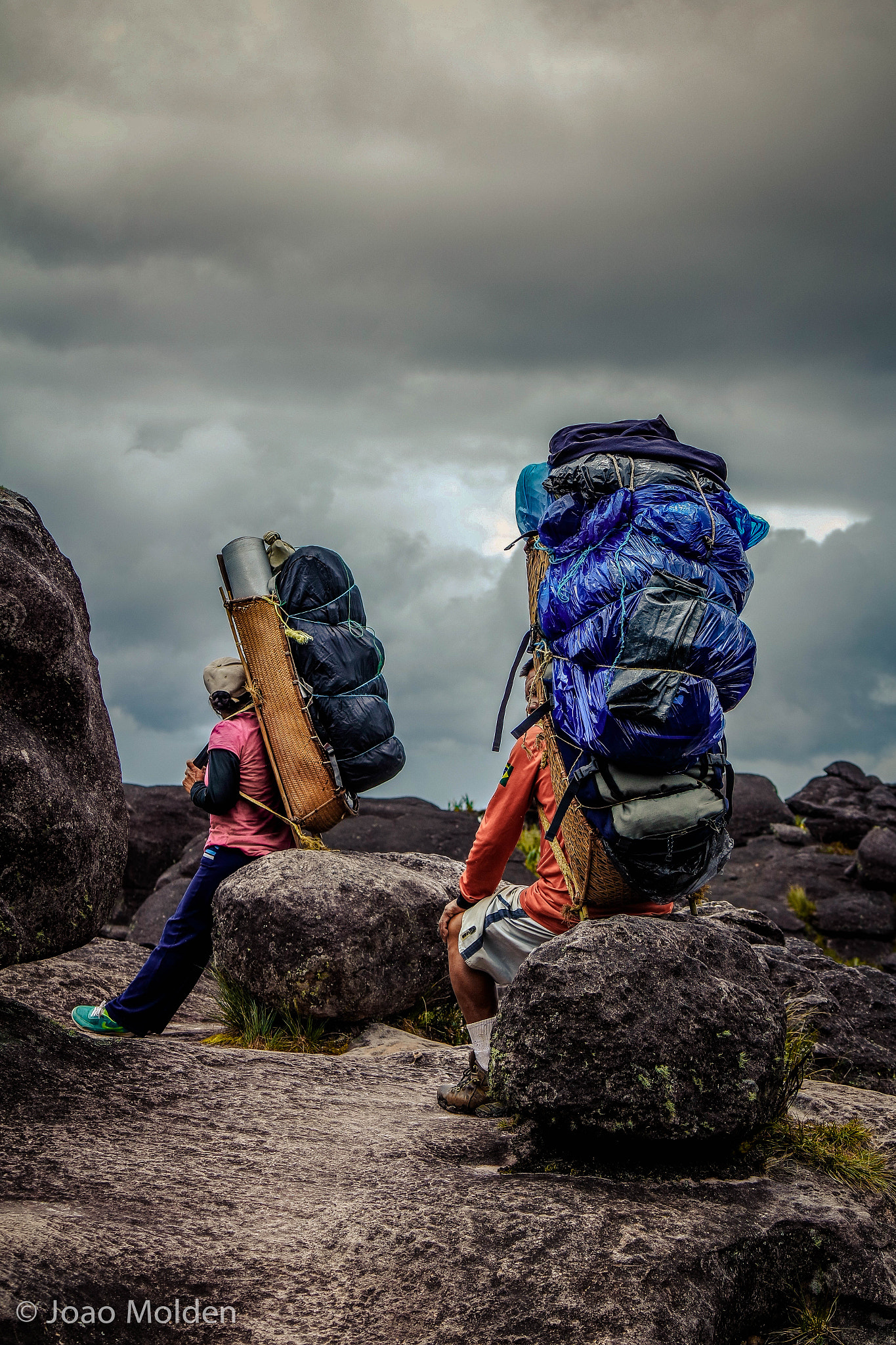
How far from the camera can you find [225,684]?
308 inches

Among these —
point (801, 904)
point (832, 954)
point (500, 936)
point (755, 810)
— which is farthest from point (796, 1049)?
point (755, 810)

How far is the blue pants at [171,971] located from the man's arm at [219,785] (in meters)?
0.54

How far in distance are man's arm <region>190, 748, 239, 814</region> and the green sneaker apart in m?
1.46

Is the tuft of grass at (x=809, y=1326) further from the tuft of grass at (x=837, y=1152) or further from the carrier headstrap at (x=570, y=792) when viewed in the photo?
the carrier headstrap at (x=570, y=792)

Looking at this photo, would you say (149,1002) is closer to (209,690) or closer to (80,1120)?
(80,1120)

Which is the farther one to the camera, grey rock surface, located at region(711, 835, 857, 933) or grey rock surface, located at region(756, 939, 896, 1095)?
grey rock surface, located at region(711, 835, 857, 933)

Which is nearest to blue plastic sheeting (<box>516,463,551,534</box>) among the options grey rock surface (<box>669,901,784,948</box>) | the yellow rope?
the yellow rope

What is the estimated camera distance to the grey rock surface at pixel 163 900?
1669 cm

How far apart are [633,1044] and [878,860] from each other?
23.0m

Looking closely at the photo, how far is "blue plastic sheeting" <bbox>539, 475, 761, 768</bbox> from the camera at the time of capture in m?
4.20

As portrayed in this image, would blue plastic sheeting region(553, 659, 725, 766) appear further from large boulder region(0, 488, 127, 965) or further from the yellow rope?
the yellow rope

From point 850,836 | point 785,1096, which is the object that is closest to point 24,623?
point 785,1096

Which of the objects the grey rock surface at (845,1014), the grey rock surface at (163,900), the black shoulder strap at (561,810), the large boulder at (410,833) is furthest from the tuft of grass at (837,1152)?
the large boulder at (410,833)

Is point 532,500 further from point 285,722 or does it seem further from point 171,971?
point 171,971
